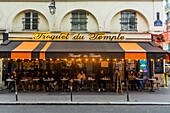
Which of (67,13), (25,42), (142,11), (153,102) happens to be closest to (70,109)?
(153,102)

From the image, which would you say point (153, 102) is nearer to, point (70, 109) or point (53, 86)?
point (70, 109)

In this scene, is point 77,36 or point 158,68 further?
point 158,68

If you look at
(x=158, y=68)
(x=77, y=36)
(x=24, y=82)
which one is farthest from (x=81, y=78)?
(x=158, y=68)

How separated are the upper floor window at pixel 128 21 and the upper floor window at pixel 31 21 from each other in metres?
7.54

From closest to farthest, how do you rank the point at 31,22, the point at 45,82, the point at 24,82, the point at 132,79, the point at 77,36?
the point at 45,82
the point at 132,79
the point at 24,82
the point at 77,36
the point at 31,22

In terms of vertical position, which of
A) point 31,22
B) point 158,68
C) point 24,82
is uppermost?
point 31,22

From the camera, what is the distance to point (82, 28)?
42.8 ft

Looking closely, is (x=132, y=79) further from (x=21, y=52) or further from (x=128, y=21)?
(x=21, y=52)

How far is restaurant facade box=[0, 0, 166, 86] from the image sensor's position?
40.9ft

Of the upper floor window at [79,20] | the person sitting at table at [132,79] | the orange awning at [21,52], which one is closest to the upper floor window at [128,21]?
the upper floor window at [79,20]

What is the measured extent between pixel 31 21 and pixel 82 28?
177 inches

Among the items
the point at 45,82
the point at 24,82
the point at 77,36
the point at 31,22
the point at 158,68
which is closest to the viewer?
the point at 45,82

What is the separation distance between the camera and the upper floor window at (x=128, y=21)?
13.0 meters

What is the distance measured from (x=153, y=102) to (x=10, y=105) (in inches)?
310
